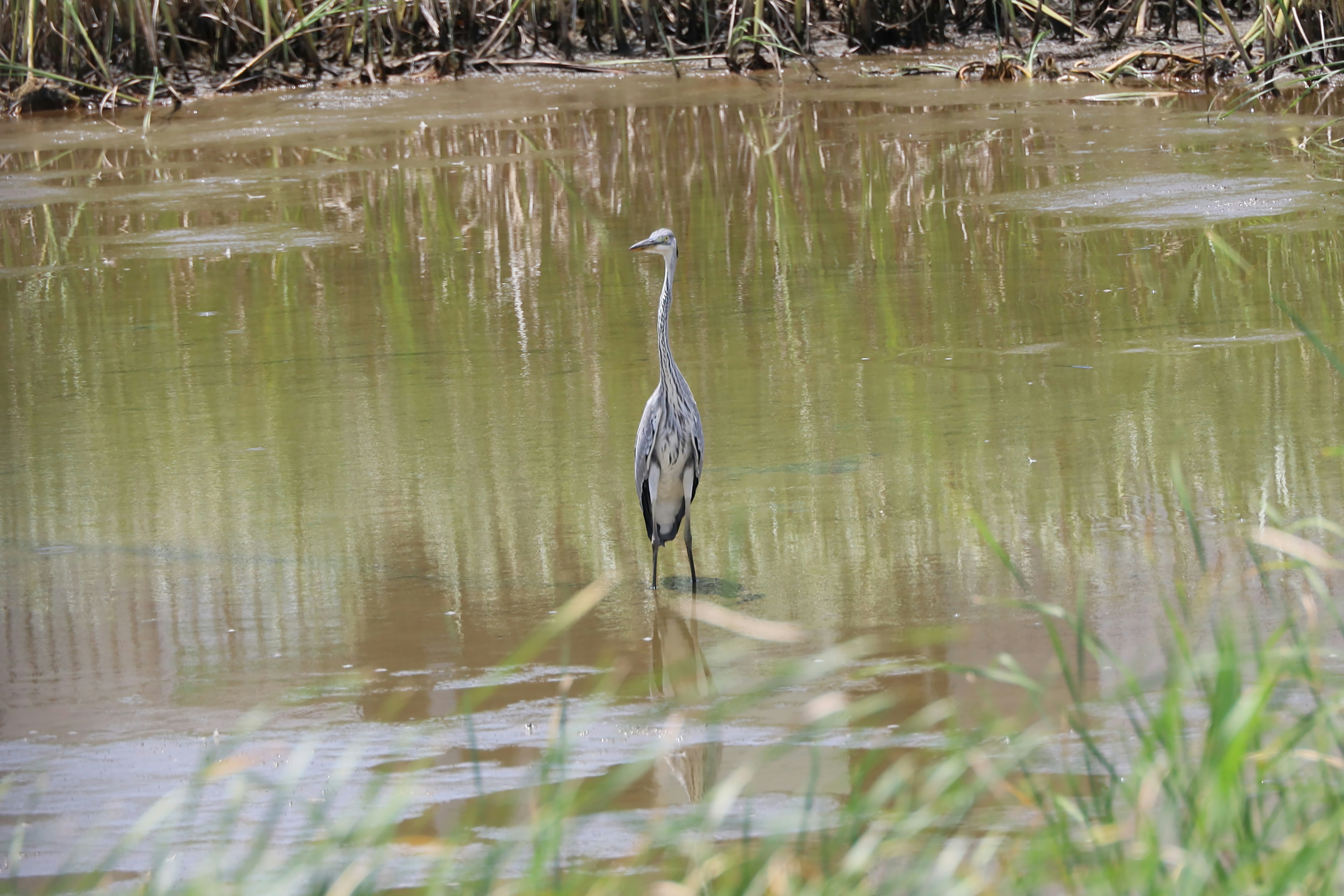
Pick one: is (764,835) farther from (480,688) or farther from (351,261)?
(351,261)

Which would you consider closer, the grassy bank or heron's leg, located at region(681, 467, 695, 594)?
heron's leg, located at region(681, 467, 695, 594)

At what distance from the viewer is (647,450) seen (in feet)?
16.0

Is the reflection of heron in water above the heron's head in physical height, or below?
below

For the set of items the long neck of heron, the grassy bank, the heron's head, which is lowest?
the long neck of heron

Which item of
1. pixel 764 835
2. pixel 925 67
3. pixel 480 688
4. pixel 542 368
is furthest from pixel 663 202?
pixel 764 835

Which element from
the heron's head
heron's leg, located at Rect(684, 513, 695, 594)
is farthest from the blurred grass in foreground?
the heron's head

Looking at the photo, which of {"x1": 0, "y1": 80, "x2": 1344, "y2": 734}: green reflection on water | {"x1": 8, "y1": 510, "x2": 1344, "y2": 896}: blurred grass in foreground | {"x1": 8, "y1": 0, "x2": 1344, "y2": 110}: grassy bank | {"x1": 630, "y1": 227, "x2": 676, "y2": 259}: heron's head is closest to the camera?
{"x1": 8, "y1": 510, "x2": 1344, "y2": 896}: blurred grass in foreground

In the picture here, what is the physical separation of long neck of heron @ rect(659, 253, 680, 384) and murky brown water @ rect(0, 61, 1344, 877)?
1.83 ft

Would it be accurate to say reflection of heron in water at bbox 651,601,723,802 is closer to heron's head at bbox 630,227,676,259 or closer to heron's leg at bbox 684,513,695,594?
heron's leg at bbox 684,513,695,594

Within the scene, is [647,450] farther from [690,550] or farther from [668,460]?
[690,550]

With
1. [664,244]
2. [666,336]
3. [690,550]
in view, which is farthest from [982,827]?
[664,244]

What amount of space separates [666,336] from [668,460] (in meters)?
0.43

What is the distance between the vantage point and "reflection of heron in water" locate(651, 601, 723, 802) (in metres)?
3.53

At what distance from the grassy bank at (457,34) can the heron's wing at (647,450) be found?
9.80 metres
